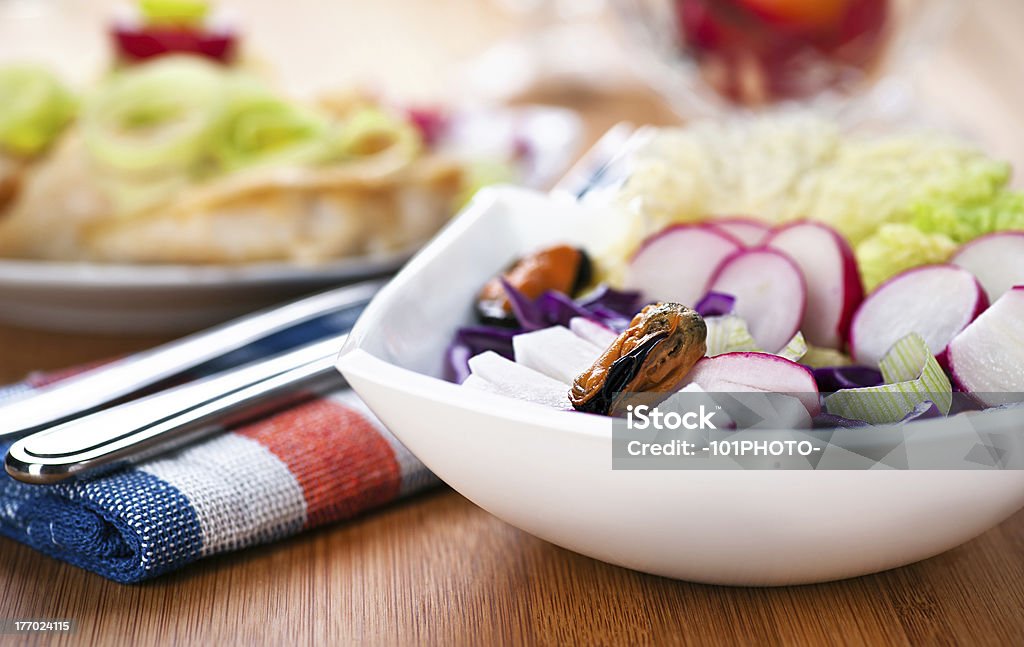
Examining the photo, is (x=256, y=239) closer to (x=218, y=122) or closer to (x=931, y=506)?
(x=218, y=122)

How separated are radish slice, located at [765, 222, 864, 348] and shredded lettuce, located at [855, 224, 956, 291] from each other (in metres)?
0.04

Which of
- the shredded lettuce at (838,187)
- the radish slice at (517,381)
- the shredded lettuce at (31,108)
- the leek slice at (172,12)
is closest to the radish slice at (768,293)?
the shredded lettuce at (838,187)

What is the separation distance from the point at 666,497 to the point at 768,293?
0.34 metres

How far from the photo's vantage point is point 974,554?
3.10ft

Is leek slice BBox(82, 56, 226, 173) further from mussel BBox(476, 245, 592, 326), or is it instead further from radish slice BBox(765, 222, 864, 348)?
radish slice BBox(765, 222, 864, 348)

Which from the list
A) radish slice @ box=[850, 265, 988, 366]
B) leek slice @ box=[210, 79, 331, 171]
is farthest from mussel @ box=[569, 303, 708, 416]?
leek slice @ box=[210, 79, 331, 171]

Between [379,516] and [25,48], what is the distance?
89.9 inches

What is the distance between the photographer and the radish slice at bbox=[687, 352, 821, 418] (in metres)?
0.83

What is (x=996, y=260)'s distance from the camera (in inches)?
40.1

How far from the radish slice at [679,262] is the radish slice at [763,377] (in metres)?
0.27

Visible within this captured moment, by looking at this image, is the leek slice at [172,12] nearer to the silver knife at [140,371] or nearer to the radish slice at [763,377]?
the silver knife at [140,371]

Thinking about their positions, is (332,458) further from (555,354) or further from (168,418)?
(555,354)

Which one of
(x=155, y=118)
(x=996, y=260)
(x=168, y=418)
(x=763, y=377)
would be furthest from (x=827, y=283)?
(x=155, y=118)

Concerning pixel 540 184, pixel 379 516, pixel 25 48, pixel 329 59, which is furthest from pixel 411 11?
pixel 379 516
